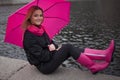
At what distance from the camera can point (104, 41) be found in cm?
856

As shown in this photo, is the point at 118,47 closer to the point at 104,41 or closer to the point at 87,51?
the point at 104,41

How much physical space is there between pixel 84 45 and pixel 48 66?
3.79m

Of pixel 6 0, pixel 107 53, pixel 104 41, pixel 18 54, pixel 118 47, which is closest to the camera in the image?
pixel 107 53

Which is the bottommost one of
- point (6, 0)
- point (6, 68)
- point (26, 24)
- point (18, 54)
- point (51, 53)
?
point (6, 0)

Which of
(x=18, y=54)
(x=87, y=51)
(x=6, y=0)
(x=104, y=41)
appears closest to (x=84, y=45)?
→ (x=104, y=41)

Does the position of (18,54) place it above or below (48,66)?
below

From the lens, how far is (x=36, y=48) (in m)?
4.21

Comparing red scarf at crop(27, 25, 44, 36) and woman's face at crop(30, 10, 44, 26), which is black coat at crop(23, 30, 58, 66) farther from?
woman's face at crop(30, 10, 44, 26)

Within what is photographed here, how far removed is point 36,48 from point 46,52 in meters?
0.17

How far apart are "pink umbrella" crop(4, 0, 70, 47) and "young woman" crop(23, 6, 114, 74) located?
0.23 metres

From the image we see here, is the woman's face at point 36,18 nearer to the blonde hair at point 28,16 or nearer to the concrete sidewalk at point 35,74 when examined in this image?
the blonde hair at point 28,16

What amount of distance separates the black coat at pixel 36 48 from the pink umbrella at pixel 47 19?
12.3 inches

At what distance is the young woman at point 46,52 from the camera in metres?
4.21

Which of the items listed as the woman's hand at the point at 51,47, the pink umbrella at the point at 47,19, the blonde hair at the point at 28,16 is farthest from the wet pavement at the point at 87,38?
the blonde hair at the point at 28,16
